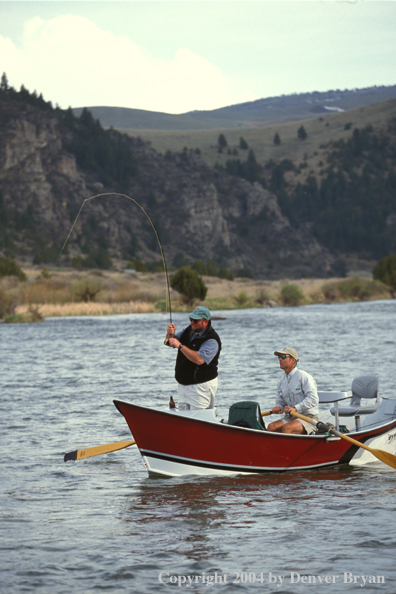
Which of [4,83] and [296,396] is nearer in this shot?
[296,396]

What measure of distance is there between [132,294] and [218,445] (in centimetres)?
5190

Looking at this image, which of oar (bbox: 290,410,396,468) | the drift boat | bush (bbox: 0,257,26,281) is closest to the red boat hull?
the drift boat

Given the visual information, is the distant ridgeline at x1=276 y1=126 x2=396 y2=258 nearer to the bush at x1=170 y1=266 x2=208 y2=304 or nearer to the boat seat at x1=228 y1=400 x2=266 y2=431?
the bush at x1=170 y1=266 x2=208 y2=304

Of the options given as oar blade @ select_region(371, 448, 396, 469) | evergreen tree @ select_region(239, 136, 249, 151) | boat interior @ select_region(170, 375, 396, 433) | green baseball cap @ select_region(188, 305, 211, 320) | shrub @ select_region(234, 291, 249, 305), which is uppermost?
evergreen tree @ select_region(239, 136, 249, 151)

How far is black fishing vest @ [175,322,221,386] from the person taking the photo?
33.4 ft

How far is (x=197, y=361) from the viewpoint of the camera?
1001 centimetres

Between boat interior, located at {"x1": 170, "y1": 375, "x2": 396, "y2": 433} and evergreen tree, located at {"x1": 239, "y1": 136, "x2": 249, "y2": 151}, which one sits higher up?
evergreen tree, located at {"x1": 239, "y1": 136, "x2": 249, "y2": 151}

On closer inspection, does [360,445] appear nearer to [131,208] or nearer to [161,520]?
[161,520]

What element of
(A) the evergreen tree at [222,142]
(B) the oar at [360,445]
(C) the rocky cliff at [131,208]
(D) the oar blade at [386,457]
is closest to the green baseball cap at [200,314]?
(B) the oar at [360,445]

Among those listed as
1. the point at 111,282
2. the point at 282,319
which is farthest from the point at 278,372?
the point at 111,282

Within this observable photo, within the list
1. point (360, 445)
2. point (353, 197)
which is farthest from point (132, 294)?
point (353, 197)

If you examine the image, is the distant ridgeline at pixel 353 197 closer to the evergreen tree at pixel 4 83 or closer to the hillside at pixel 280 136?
the hillside at pixel 280 136

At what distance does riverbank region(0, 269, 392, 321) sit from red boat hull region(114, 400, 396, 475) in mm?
38354

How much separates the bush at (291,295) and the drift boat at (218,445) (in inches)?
2211
